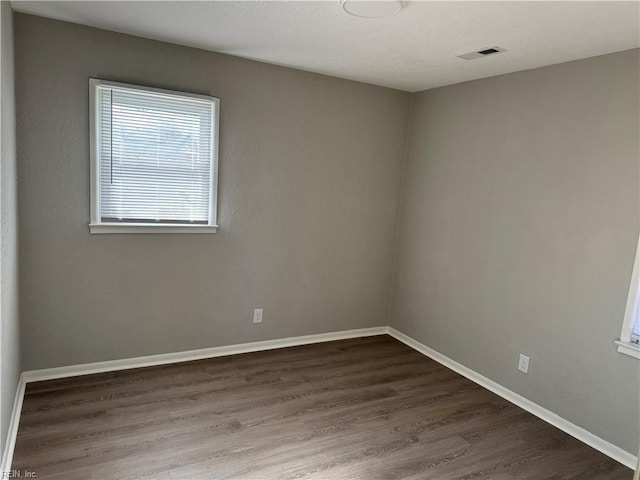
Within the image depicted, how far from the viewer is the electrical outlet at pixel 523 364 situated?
9.95 ft

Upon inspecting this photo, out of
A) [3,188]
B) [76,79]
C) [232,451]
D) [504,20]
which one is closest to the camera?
[3,188]

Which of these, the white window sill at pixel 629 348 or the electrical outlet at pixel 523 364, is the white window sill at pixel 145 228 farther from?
the white window sill at pixel 629 348

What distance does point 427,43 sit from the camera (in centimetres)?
262

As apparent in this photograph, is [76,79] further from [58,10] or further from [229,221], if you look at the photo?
[229,221]

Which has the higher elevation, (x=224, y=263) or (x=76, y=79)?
(x=76, y=79)

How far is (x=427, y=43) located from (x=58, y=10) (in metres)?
2.19

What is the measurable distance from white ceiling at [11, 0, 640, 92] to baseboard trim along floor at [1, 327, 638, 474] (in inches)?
91.3

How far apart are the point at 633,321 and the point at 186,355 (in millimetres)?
3068

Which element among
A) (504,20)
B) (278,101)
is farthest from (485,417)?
(278,101)

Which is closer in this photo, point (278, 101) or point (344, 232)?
point (278, 101)

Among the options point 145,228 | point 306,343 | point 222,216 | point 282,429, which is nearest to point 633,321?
point 282,429

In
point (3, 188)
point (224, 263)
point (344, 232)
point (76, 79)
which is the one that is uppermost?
point (76, 79)

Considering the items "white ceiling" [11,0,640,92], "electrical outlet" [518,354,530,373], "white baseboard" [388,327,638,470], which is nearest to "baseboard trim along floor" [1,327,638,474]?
"white baseboard" [388,327,638,470]

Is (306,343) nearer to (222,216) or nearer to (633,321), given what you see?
(222,216)
